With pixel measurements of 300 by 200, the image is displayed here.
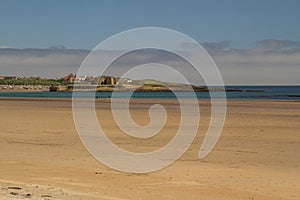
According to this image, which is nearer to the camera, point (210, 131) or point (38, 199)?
point (38, 199)

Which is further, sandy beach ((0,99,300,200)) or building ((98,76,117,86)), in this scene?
building ((98,76,117,86))

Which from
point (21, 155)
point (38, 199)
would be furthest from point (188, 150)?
point (38, 199)

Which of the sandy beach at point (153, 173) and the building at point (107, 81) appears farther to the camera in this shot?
the building at point (107, 81)

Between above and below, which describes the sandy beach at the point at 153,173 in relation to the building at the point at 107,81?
below

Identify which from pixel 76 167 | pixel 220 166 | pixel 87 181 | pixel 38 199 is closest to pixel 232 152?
pixel 220 166

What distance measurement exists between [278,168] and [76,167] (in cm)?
489

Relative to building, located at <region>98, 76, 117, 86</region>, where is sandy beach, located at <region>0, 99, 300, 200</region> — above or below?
below

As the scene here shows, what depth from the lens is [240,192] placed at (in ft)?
33.4

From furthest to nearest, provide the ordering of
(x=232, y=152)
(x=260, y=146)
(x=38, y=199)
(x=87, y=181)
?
(x=260, y=146), (x=232, y=152), (x=87, y=181), (x=38, y=199)

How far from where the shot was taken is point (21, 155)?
48.7ft

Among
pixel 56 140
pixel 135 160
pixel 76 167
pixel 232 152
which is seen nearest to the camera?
pixel 76 167

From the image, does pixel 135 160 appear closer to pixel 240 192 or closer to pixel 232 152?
pixel 232 152

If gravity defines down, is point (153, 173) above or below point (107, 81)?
below

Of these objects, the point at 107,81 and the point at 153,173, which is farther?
the point at 107,81
